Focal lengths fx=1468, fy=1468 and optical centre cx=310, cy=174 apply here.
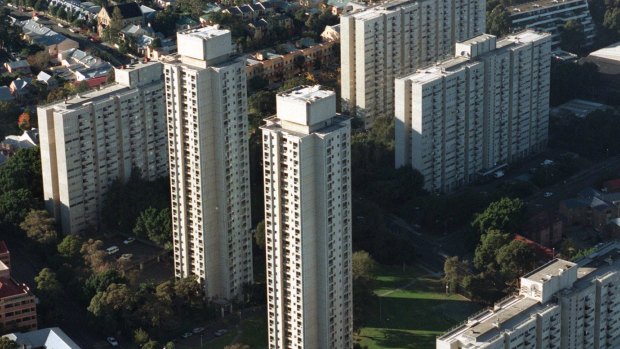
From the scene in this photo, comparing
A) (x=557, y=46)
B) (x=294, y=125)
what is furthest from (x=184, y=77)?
(x=557, y=46)

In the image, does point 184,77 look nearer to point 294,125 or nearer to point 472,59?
point 294,125

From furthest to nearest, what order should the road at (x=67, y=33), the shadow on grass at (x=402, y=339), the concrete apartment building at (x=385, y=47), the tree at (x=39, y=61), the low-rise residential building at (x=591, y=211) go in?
1. the road at (x=67, y=33)
2. the tree at (x=39, y=61)
3. the concrete apartment building at (x=385, y=47)
4. the low-rise residential building at (x=591, y=211)
5. the shadow on grass at (x=402, y=339)

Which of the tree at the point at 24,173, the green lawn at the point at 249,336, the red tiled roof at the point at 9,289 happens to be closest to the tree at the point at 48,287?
the red tiled roof at the point at 9,289

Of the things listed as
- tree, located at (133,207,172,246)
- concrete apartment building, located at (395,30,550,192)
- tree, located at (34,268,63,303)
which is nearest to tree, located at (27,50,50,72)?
tree, located at (133,207,172,246)

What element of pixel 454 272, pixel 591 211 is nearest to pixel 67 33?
pixel 591 211

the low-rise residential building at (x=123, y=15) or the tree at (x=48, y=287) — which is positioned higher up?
the low-rise residential building at (x=123, y=15)

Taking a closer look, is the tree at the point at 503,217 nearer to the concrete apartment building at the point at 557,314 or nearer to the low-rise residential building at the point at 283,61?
the concrete apartment building at the point at 557,314

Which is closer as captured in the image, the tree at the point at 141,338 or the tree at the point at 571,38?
the tree at the point at 141,338
